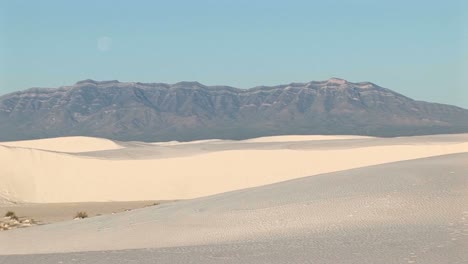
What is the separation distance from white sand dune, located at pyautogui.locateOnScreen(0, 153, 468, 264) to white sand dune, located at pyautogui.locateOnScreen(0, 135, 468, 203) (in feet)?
43.3

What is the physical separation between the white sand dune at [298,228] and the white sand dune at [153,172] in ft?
43.3

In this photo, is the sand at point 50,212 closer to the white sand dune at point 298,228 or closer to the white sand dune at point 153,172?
the white sand dune at point 153,172

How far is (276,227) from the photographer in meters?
11.0

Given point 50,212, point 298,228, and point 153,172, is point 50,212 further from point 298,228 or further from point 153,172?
point 298,228

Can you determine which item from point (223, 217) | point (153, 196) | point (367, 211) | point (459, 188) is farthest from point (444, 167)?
point (153, 196)

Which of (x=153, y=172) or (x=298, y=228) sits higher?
(x=298, y=228)

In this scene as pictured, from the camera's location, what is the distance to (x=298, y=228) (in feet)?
35.3

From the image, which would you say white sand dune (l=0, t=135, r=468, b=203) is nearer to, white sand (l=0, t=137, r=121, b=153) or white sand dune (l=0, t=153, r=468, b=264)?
white sand dune (l=0, t=153, r=468, b=264)

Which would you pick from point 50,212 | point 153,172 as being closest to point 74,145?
point 153,172

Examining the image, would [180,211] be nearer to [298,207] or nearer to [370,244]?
[298,207]

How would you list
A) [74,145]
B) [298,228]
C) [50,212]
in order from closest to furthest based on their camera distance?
1. [298,228]
2. [50,212]
3. [74,145]

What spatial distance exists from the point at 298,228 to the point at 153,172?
65.3 feet

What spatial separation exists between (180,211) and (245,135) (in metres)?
172

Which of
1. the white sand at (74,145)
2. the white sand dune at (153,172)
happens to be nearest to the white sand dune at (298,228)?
the white sand dune at (153,172)
